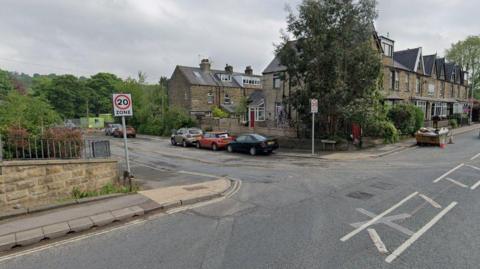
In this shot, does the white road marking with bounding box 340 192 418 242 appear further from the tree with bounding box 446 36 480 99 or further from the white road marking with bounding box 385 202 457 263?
the tree with bounding box 446 36 480 99

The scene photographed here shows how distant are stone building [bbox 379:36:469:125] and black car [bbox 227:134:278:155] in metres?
12.6

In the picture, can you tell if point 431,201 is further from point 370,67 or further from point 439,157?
point 370,67

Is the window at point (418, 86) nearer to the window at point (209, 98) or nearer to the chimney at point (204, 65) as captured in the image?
the window at point (209, 98)

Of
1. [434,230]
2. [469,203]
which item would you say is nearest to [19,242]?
[434,230]

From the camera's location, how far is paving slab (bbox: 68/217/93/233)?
5.56 metres

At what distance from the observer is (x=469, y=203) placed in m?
6.76

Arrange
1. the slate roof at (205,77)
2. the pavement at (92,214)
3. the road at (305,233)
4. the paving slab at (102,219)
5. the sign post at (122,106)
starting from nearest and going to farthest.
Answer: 1. the road at (305,233)
2. the pavement at (92,214)
3. the paving slab at (102,219)
4. the sign post at (122,106)
5. the slate roof at (205,77)

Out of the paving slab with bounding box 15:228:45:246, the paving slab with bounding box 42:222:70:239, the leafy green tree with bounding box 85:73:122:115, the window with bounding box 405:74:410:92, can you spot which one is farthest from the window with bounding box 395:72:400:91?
the leafy green tree with bounding box 85:73:122:115

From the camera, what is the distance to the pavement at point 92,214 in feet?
17.1

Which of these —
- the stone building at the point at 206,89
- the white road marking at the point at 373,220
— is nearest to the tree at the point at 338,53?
the white road marking at the point at 373,220

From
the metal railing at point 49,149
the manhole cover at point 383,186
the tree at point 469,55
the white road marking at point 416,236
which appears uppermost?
the tree at point 469,55

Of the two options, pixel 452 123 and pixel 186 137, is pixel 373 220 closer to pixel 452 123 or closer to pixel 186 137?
pixel 186 137

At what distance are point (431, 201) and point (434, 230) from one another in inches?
83.2

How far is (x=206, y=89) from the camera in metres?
42.8
